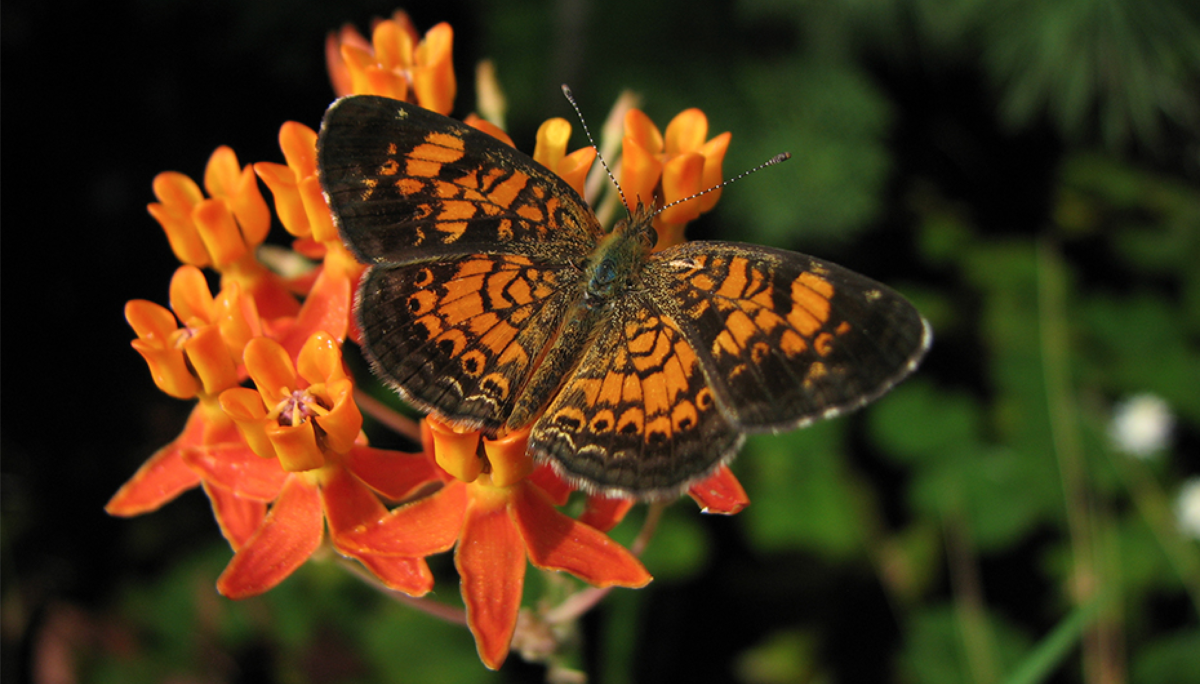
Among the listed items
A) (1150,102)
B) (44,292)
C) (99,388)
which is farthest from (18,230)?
(1150,102)

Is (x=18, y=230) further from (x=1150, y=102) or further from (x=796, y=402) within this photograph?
(x=1150, y=102)

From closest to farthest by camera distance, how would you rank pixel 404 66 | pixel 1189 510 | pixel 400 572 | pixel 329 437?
pixel 400 572 < pixel 329 437 < pixel 404 66 < pixel 1189 510

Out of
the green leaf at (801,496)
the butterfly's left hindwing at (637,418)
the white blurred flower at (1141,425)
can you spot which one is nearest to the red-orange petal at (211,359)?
the butterfly's left hindwing at (637,418)

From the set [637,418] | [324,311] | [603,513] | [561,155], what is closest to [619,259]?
[561,155]

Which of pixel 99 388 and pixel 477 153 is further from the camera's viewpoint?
pixel 99 388

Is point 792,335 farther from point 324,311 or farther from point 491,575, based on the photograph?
point 324,311

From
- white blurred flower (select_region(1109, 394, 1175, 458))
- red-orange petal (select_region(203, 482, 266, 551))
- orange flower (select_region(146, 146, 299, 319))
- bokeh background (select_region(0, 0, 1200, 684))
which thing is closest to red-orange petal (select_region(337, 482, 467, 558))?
red-orange petal (select_region(203, 482, 266, 551))

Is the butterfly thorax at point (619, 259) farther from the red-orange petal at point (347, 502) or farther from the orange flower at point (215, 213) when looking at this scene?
the orange flower at point (215, 213)
